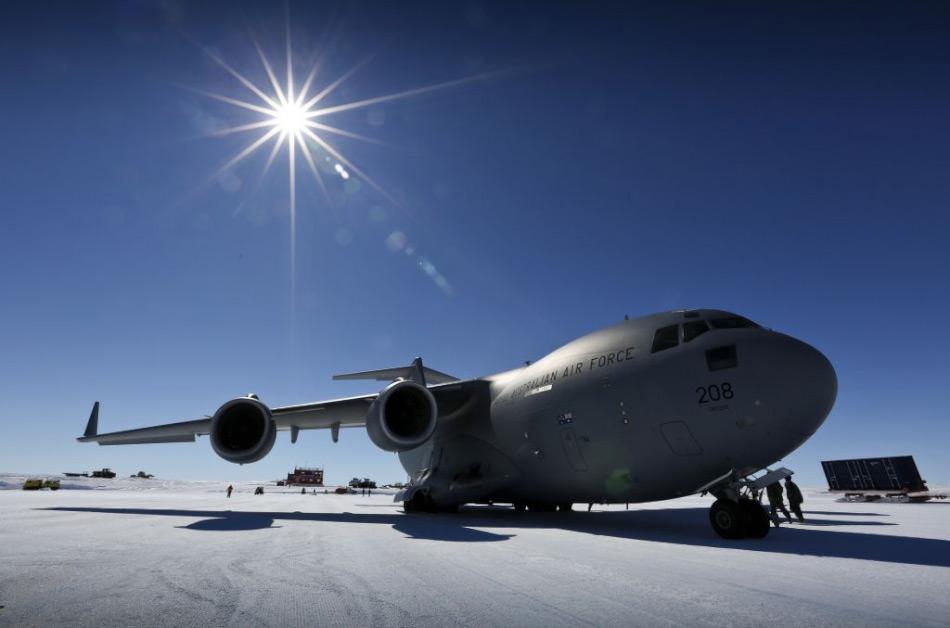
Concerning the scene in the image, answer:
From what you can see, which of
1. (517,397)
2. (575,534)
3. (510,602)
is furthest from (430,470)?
(510,602)

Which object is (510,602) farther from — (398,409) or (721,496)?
(398,409)

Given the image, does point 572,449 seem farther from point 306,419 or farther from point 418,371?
point 306,419

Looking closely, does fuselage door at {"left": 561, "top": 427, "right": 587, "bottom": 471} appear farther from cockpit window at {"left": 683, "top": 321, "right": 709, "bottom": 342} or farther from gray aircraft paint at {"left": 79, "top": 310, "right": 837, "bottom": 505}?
cockpit window at {"left": 683, "top": 321, "right": 709, "bottom": 342}

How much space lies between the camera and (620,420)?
8.80 meters

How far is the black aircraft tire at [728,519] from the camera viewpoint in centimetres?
728

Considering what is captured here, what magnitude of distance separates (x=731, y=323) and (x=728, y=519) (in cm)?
292

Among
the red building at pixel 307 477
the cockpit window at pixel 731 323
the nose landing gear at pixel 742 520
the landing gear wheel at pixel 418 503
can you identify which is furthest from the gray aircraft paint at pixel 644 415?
the red building at pixel 307 477

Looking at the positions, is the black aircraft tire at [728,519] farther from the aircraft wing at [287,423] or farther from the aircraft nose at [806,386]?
the aircraft wing at [287,423]

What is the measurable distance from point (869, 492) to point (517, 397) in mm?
25766

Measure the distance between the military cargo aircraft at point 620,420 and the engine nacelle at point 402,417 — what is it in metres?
0.03

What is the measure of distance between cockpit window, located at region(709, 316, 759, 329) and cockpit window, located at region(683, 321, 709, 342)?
130mm

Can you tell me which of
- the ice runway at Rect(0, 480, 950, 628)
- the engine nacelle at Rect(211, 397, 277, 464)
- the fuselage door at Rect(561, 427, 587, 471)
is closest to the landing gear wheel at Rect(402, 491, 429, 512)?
the engine nacelle at Rect(211, 397, 277, 464)

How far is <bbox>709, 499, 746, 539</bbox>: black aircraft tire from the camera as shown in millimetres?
7284

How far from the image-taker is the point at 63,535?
6957 millimetres
